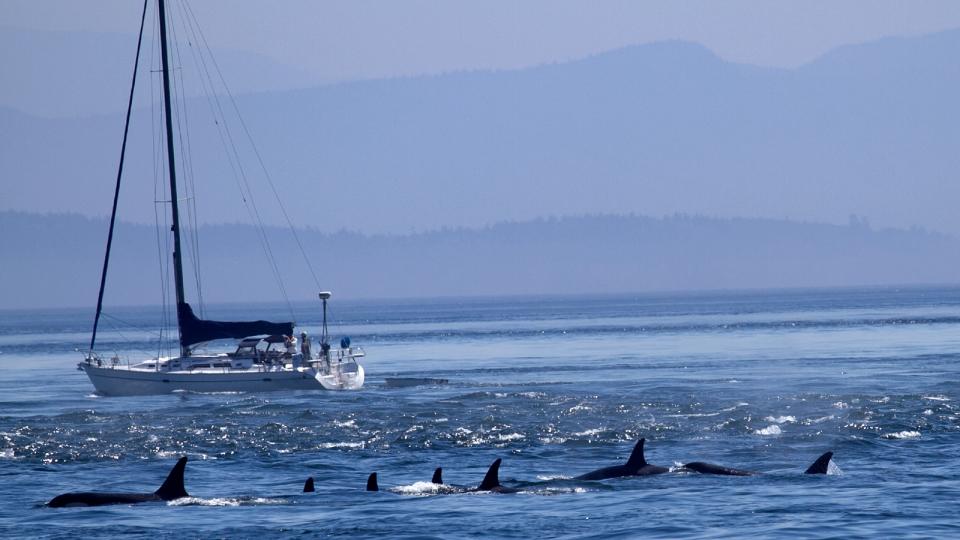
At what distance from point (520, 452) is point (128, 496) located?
10.2 m

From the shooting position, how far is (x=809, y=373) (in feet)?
199

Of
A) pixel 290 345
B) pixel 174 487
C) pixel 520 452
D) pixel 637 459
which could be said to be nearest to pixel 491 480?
pixel 637 459

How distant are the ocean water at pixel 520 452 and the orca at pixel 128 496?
43 centimetres

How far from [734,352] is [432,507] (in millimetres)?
60144

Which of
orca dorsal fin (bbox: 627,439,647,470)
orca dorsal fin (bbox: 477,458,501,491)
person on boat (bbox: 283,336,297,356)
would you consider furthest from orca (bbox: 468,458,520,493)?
person on boat (bbox: 283,336,297,356)

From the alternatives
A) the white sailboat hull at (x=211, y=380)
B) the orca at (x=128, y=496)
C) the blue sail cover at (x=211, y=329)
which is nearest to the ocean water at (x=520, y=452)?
the orca at (x=128, y=496)

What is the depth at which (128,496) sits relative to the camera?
2731cm

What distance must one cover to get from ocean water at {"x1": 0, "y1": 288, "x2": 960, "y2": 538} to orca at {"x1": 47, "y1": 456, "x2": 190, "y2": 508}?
43 cm

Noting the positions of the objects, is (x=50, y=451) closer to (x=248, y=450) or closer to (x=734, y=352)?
(x=248, y=450)

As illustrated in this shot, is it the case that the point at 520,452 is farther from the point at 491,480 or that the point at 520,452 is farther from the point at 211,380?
the point at 211,380

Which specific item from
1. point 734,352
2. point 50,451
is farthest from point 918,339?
point 50,451

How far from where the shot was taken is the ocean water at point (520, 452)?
80.0ft

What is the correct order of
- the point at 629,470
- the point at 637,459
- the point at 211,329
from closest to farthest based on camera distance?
the point at 629,470 → the point at 637,459 → the point at 211,329

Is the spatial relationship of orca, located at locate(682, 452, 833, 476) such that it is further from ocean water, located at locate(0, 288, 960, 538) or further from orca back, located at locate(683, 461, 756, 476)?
ocean water, located at locate(0, 288, 960, 538)
